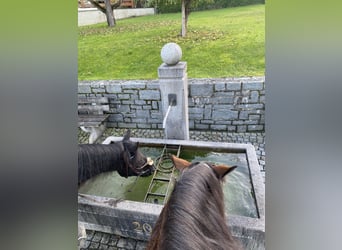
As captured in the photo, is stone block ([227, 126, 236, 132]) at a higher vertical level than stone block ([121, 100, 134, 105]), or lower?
lower

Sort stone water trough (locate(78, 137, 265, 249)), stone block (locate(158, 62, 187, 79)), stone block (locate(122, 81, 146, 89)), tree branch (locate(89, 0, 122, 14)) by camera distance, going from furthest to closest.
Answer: stone block (locate(122, 81, 146, 89)) < stone block (locate(158, 62, 187, 79)) < stone water trough (locate(78, 137, 265, 249)) < tree branch (locate(89, 0, 122, 14))

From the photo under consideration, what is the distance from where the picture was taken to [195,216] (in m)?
0.73

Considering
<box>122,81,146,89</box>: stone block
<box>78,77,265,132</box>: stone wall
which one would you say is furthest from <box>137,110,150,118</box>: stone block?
<box>122,81,146,89</box>: stone block

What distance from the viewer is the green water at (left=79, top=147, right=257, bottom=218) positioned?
4.31 ft

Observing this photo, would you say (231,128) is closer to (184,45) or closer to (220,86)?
(220,86)

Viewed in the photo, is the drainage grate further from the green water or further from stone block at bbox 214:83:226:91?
stone block at bbox 214:83:226:91

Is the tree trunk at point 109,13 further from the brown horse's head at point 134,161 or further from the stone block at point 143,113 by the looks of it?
the stone block at point 143,113

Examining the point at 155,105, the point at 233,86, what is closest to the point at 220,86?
the point at 233,86

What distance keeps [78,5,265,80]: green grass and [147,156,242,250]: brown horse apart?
48cm

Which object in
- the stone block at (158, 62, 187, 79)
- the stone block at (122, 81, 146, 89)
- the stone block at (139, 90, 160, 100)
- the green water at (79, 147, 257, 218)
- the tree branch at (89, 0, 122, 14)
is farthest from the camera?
the stone block at (139, 90, 160, 100)

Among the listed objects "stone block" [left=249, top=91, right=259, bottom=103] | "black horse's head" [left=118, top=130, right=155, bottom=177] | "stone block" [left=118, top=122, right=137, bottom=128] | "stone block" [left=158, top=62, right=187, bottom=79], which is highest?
"stone block" [left=158, top=62, right=187, bottom=79]

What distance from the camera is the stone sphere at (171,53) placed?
1.38 meters
